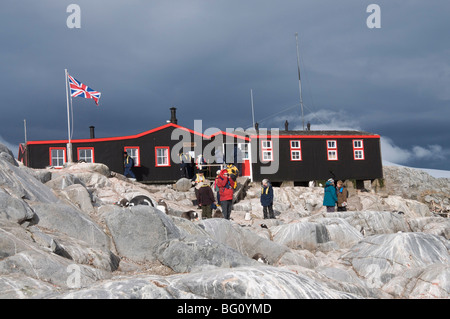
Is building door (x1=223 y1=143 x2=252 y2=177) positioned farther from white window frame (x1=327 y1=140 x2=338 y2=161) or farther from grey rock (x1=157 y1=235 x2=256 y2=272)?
grey rock (x1=157 y1=235 x2=256 y2=272)

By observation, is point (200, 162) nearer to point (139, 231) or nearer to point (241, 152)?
point (241, 152)

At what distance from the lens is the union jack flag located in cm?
2790

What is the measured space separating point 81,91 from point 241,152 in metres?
12.1

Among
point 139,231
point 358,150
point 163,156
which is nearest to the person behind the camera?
point 139,231

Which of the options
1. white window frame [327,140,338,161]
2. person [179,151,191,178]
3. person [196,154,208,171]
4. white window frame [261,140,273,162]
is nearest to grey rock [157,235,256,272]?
person [196,154,208,171]

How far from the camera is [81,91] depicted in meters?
28.1

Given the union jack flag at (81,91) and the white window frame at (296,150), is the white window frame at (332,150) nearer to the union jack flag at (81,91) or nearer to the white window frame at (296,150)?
the white window frame at (296,150)

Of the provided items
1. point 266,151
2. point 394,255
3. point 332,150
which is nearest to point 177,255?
point 394,255

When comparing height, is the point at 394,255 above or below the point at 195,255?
below

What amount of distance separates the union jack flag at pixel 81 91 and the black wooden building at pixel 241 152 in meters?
3.53

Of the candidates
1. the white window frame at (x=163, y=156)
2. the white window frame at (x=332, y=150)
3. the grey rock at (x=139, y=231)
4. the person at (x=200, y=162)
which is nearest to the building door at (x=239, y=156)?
the person at (x=200, y=162)

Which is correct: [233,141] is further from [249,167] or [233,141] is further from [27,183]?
[27,183]
